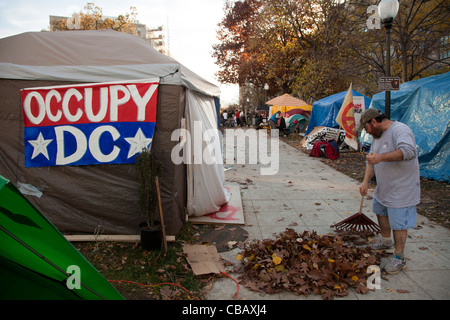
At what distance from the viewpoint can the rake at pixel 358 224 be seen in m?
5.08

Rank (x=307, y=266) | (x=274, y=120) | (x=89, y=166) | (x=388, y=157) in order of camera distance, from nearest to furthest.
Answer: (x=388, y=157), (x=307, y=266), (x=89, y=166), (x=274, y=120)

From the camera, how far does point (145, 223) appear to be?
4.83 m

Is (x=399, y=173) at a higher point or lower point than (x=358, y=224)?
higher

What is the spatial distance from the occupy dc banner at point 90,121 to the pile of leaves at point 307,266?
2409mm

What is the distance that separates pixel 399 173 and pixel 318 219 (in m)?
2.35

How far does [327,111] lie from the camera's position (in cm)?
1764

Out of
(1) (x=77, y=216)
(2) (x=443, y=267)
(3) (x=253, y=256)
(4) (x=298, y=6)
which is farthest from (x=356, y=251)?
(4) (x=298, y=6)

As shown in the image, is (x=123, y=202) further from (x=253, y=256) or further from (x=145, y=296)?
(x=253, y=256)

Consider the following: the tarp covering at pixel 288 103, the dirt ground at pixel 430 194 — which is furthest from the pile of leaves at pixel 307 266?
the tarp covering at pixel 288 103

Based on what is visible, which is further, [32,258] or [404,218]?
[404,218]

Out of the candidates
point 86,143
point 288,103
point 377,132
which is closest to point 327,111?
point 288,103

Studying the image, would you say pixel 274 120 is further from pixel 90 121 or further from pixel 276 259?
pixel 276 259

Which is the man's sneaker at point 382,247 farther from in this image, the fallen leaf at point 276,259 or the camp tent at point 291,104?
the camp tent at point 291,104
